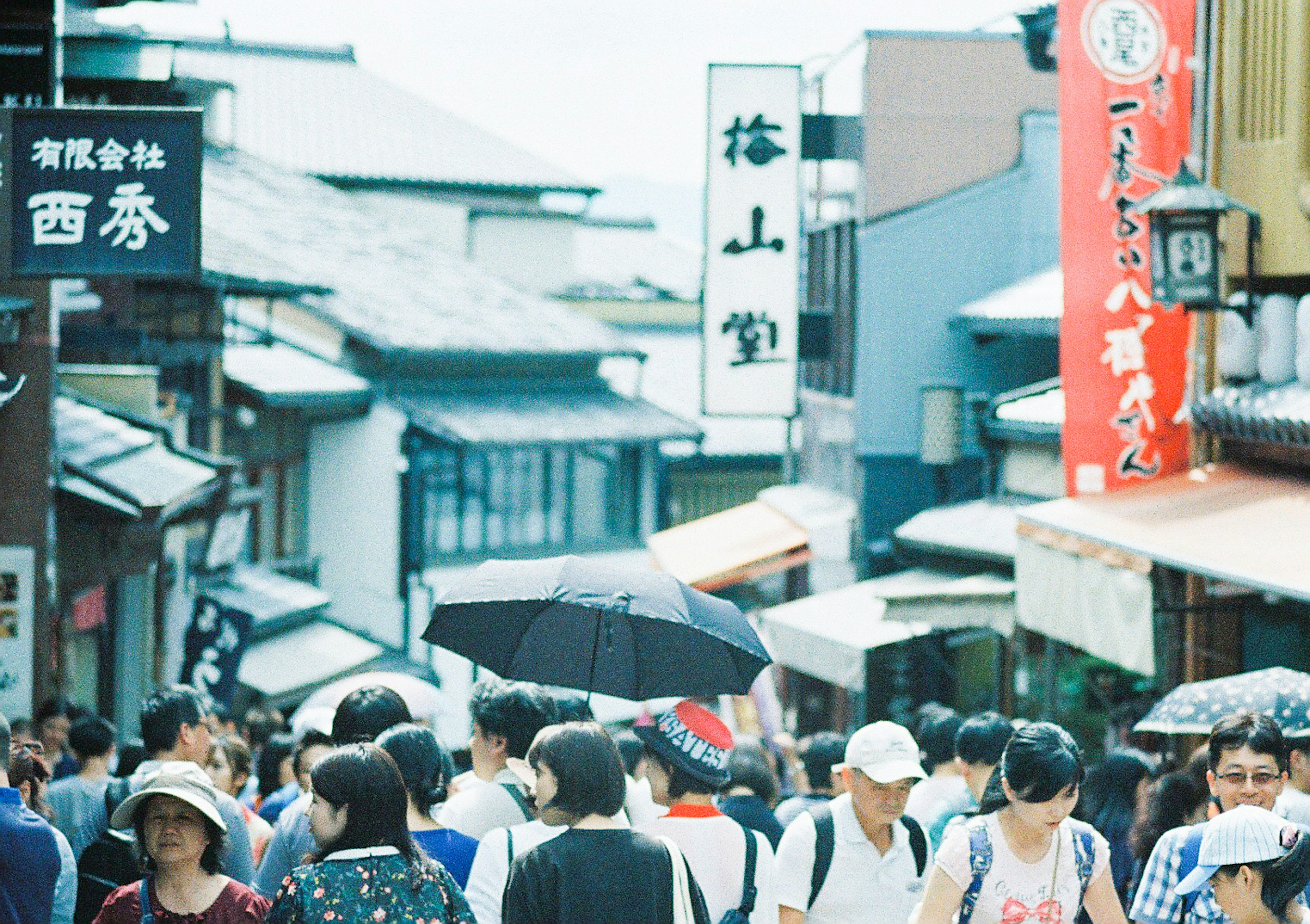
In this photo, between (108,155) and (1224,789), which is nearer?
(1224,789)

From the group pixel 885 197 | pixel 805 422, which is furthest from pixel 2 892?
pixel 805 422

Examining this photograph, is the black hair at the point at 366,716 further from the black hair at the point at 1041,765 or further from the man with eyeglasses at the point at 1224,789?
the man with eyeglasses at the point at 1224,789

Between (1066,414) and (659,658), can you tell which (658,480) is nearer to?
(1066,414)

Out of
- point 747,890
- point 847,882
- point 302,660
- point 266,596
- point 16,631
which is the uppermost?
point 747,890

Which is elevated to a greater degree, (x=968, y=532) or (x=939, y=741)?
(x=939, y=741)

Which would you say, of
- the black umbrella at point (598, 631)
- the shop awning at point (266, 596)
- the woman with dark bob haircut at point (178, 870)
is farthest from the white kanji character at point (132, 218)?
the shop awning at point (266, 596)

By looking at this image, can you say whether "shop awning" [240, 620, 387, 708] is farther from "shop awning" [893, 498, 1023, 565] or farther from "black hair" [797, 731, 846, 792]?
"black hair" [797, 731, 846, 792]

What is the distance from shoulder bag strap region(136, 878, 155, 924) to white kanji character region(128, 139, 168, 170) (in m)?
5.68

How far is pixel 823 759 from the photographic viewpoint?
30.2 ft

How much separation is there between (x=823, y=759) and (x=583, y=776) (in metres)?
4.21

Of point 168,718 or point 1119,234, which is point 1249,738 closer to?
point 168,718

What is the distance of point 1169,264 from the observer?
1225cm

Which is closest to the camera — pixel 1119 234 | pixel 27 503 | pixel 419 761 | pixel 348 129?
pixel 419 761

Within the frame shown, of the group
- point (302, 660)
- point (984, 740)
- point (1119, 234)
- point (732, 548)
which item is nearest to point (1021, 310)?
point (732, 548)
